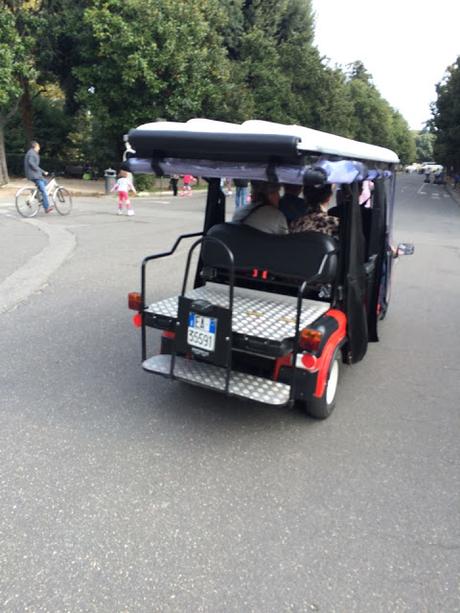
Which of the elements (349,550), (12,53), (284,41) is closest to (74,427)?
(349,550)

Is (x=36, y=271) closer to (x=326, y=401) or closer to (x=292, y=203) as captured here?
(x=292, y=203)

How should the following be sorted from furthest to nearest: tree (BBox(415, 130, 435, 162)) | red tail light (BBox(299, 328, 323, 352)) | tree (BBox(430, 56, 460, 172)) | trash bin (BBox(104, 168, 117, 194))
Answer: tree (BBox(415, 130, 435, 162)) → tree (BBox(430, 56, 460, 172)) → trash bin (BBox(104, 168, 117, 194)) → red tail light (BBox(299, 328, 323, 352))

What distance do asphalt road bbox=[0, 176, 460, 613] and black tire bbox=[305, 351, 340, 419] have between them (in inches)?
3.2

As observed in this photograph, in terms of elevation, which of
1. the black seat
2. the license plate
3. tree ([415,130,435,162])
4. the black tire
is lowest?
the black tire

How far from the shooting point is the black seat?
3838 millimetres

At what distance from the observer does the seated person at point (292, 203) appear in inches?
189

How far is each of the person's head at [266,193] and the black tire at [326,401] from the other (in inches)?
56.3

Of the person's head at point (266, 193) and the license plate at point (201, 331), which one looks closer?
the license plate at point (201, 331)

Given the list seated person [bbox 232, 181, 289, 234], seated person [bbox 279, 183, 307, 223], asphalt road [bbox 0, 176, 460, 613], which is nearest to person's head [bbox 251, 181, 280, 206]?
seated person [bbox 232, 181, 289, 234]

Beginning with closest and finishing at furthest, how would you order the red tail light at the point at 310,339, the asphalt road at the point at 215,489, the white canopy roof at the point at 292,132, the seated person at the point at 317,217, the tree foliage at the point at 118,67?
the asphalt road at the point at 215,489
the white canopy roof at the point at 292,132
the red tail light at the point at 310,339
the seated person at the point at 317,217
the tree foliage at the point at 118,67

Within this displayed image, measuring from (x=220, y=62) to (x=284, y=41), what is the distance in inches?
719

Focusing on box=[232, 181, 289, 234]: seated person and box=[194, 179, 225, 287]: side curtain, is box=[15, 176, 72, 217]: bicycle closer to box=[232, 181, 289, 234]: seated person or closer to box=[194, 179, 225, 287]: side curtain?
box=[194, 179, 225, 287]: side curtain

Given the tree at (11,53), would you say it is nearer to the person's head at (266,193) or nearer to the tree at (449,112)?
the person's head at (266,193)

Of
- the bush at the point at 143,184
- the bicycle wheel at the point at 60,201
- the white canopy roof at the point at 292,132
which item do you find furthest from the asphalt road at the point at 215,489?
the bush at the point at 143,184
